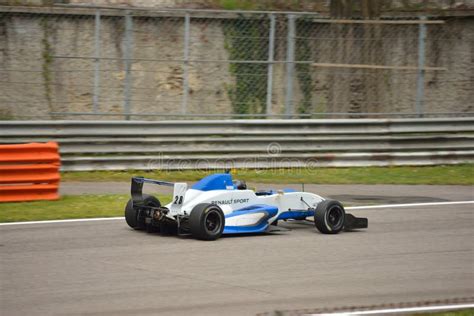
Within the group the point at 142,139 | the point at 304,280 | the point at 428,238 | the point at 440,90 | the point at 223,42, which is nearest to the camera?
the point at 304,280

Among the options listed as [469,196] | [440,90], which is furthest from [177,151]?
[440,90]

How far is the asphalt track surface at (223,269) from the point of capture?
21.6ft

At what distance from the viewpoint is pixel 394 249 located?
29.1 ft

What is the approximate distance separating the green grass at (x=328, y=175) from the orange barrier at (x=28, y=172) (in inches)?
70.0

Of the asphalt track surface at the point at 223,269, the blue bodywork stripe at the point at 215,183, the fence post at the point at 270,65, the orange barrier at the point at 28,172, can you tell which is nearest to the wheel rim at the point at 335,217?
the asphalt track surface at the point at 223,269

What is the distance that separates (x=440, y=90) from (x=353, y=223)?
9672mm

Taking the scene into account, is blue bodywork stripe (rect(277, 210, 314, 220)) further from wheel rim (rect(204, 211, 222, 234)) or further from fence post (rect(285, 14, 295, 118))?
fence post (rect(285, 14, 295, 118))

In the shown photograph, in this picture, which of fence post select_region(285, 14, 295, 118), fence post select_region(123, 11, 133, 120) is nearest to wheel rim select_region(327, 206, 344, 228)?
fence post select_region(285, 14, 295, 118)

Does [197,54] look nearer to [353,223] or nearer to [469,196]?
[469,196]

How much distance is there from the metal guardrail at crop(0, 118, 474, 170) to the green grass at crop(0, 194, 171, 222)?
208cm

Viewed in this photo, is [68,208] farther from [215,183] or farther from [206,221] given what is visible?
[206,221]

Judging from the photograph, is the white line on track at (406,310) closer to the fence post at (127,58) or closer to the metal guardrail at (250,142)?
the metal guardrail at (250,142)

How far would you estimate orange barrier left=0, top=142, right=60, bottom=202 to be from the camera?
11570 mm

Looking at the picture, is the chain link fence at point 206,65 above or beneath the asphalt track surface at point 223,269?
above
